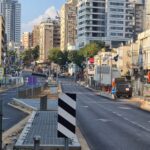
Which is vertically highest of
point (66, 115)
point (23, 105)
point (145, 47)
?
point (145, 47)

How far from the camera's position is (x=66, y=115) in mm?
11555

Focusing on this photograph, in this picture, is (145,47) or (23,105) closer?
(23,105)

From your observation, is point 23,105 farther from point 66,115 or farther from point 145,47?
point 145,47

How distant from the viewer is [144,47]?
102812 millimetres

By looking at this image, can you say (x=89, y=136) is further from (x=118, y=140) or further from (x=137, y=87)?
(x=137, y=87)

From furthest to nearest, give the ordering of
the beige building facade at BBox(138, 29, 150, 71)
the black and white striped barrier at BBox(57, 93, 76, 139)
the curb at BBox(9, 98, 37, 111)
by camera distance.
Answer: the beige building facade at BBox(138, 29, 150, 71) → the curb at BBox(9, 98, 37, 111) → the black and white striped barrier at BBox(57, 93, 76, 139)

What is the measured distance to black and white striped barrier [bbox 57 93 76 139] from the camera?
11.4 m

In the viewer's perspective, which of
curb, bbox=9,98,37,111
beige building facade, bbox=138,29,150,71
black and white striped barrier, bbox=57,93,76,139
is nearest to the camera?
black and white striped barrier, bbox=57,93,76,139

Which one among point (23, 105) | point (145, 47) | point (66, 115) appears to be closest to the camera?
point (66, 115)

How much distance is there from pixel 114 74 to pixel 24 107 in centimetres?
4856

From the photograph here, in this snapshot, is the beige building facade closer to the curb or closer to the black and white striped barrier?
the curb

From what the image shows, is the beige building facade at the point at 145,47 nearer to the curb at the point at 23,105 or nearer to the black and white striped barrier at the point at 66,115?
the curb at the point at 23,105

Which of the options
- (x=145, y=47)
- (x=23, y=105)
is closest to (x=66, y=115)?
(x=23, y=105)

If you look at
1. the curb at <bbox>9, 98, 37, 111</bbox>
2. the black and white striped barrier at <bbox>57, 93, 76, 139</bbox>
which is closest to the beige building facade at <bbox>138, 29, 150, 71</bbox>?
the curb at <bbox>9, 98, 37, 111</bbox>
